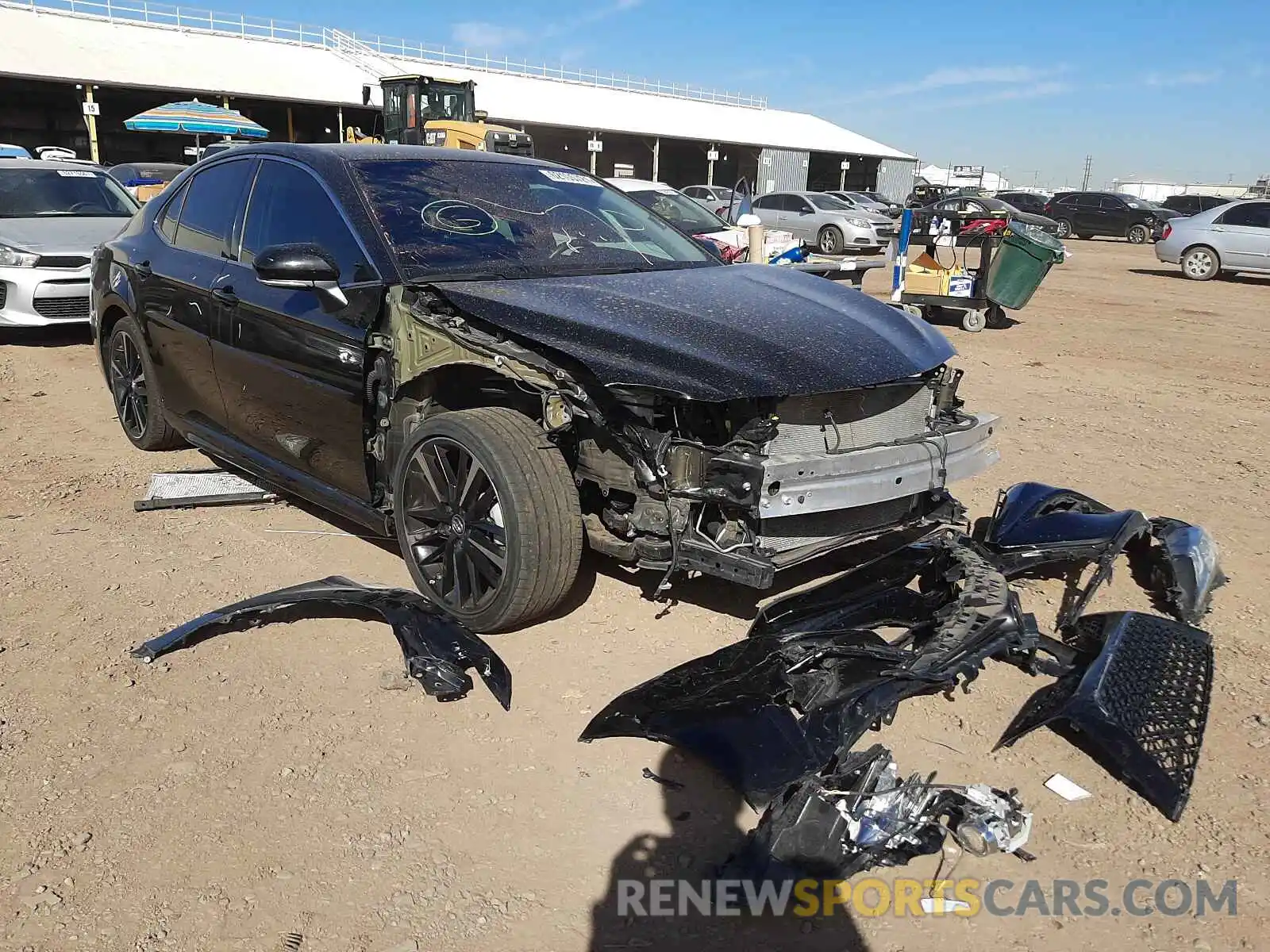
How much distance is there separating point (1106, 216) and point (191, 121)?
25.8m

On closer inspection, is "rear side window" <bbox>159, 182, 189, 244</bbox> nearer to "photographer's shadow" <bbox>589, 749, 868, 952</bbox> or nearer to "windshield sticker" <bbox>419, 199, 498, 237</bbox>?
"windshield sticker" <bbox>419, 199, 498, 237</bbox>

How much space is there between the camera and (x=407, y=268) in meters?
3.68

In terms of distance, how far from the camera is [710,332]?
11.0 ft

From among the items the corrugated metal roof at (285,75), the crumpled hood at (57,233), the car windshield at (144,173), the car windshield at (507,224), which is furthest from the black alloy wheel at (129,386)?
the corrugated metal roof at (285,75)

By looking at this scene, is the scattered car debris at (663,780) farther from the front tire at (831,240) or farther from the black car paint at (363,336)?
the front tire at (831,240)

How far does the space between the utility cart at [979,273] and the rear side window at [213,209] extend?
8.39 metres

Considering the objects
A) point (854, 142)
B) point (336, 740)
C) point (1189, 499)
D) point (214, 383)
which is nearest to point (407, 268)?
point (214, 383)

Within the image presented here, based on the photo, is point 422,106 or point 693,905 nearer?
point 693,905

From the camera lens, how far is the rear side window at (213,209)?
4.49 m

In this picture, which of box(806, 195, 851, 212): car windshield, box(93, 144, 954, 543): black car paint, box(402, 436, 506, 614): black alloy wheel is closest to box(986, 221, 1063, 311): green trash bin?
box(93, 144, 954, 543): black car paint

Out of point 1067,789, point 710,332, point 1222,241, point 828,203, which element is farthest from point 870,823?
point 828,203

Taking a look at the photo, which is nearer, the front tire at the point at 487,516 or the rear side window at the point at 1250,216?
the front tire at the point at 487,516

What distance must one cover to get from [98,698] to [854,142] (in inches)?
2126

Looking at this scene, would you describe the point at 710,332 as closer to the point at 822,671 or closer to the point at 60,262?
the point at 822,671
